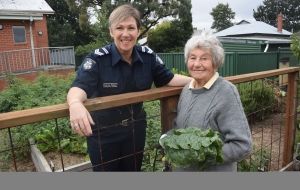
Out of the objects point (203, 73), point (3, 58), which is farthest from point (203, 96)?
point (3, 58)

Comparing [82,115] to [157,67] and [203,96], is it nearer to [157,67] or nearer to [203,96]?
[203,96]

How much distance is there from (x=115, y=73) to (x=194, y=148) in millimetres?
733

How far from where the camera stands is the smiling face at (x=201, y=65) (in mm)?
1806

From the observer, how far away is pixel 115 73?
6.59ft

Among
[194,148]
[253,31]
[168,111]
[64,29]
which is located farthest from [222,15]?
[194,148]

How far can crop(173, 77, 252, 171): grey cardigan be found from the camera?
170cm

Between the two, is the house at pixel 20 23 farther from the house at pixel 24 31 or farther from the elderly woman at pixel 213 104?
the elderly woman at pixel 213 104

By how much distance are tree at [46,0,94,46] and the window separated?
1281 centimetres

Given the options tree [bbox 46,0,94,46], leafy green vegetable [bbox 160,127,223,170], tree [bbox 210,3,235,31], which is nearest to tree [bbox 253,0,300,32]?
tree [bbox 210,3,235,31]

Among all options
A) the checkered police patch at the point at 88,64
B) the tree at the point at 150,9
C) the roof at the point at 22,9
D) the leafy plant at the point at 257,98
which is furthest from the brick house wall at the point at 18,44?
the checkered police patch at the point at 88,64

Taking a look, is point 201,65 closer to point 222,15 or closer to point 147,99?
point 147,99

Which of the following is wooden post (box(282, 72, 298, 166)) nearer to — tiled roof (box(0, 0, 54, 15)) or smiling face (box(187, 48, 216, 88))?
smiling face (box(187, 48, 216, 88))

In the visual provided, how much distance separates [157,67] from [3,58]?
11801 millimetres

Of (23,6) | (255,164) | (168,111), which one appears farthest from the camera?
(23,6)
